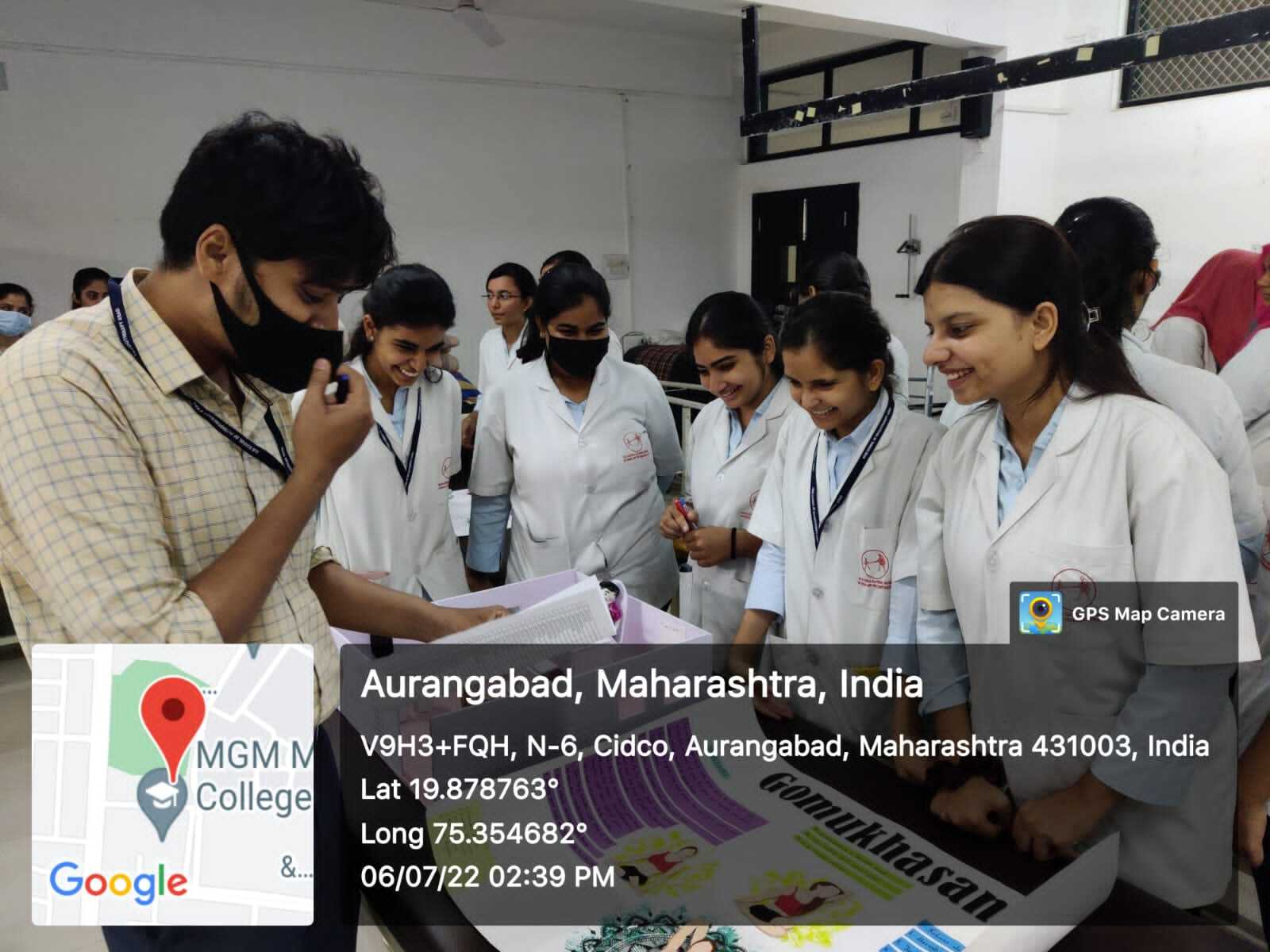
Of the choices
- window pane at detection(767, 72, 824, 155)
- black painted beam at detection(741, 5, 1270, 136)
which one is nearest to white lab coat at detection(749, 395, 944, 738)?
black painted beam at detection(741, 5, 1270, 136)

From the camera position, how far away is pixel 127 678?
0.90m

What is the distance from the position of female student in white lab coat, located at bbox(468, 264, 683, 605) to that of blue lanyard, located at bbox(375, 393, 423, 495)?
171 mm

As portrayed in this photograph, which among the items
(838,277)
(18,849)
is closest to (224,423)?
(18,849)

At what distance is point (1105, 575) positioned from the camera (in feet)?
3.76

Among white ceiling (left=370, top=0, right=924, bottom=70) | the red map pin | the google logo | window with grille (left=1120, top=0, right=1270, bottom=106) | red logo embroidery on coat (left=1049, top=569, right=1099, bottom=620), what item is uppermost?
white ceiling (left=370, top=0, right=924, bottom=70)

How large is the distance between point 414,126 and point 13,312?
300cm

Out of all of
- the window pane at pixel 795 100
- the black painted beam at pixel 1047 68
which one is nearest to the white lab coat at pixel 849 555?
the black painted beam at pixel 1047 68

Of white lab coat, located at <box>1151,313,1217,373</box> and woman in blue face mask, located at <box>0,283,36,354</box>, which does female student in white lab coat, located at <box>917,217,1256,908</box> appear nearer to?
white lab coat, located at <box>1151,313,1217,373</box>

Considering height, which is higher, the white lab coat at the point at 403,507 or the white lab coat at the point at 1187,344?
the white lab coat at the point at 1187,344

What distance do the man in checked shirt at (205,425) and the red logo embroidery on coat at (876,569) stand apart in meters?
0.97

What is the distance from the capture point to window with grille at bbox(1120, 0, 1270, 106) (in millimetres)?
4336

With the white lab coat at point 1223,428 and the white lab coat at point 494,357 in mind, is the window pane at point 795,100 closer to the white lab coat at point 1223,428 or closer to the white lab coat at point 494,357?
the white lab coat at point 494,357

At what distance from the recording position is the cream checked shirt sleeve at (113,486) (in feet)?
2.65

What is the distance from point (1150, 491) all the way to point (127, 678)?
4.20 feet
